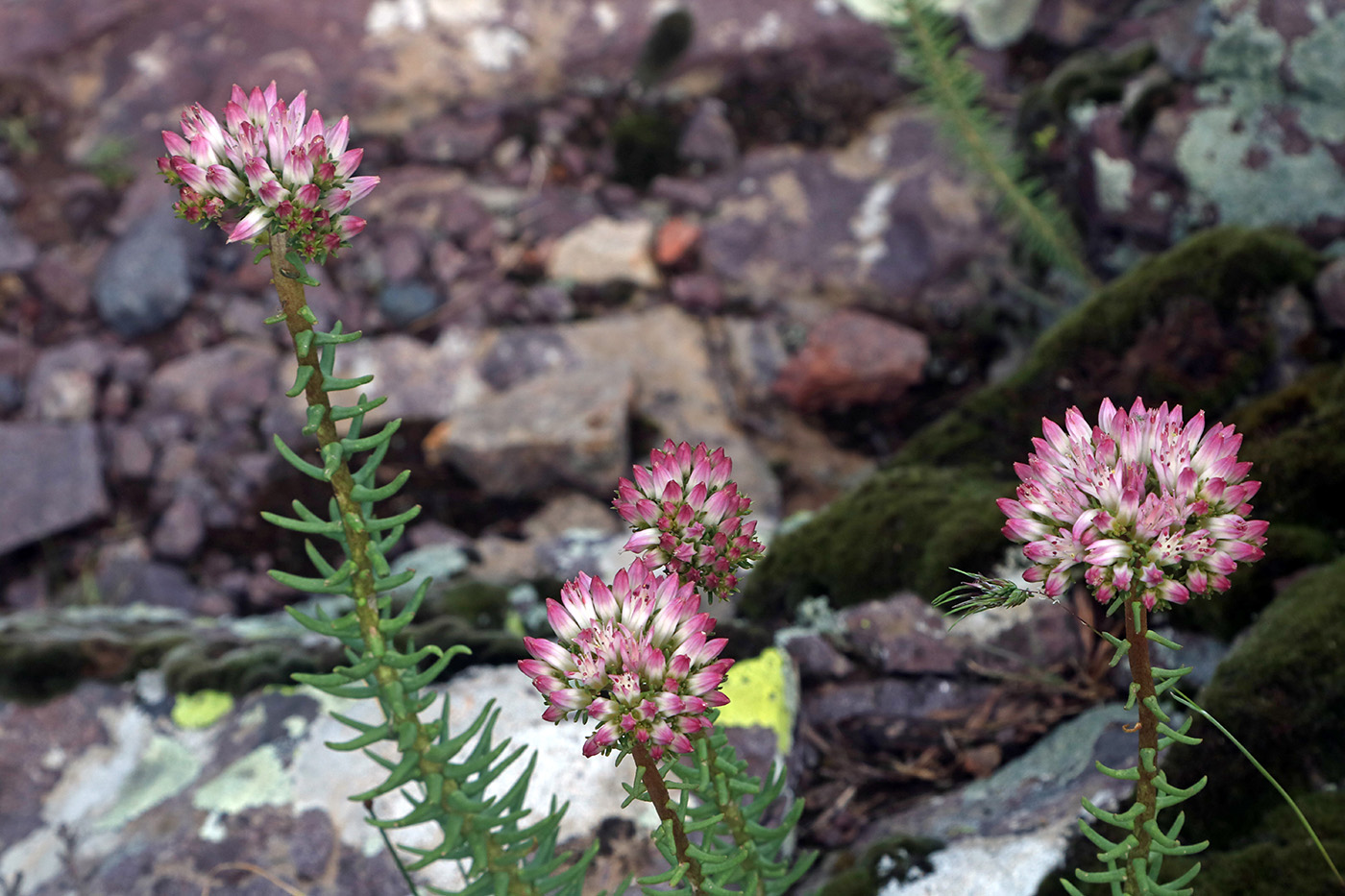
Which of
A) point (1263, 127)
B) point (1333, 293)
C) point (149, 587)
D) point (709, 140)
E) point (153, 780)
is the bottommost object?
point (153, 780)

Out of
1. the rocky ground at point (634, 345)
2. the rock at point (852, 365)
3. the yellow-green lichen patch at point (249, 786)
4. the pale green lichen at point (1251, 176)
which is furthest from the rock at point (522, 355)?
the pale green lichen at point (1251, 176)

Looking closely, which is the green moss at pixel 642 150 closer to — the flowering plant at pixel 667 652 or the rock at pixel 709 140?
the rock at pixel 709 140

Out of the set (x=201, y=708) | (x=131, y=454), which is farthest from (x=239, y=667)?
(x=131, y=454)

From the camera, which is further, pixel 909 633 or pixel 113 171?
pixel 113 171

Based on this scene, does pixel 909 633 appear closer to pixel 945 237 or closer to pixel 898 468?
pixel 898 468

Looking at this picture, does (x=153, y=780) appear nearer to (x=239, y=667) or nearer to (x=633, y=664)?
(x=239, y=667)

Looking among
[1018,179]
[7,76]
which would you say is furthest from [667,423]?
[7,76]

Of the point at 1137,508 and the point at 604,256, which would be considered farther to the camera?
the point at 604,256
